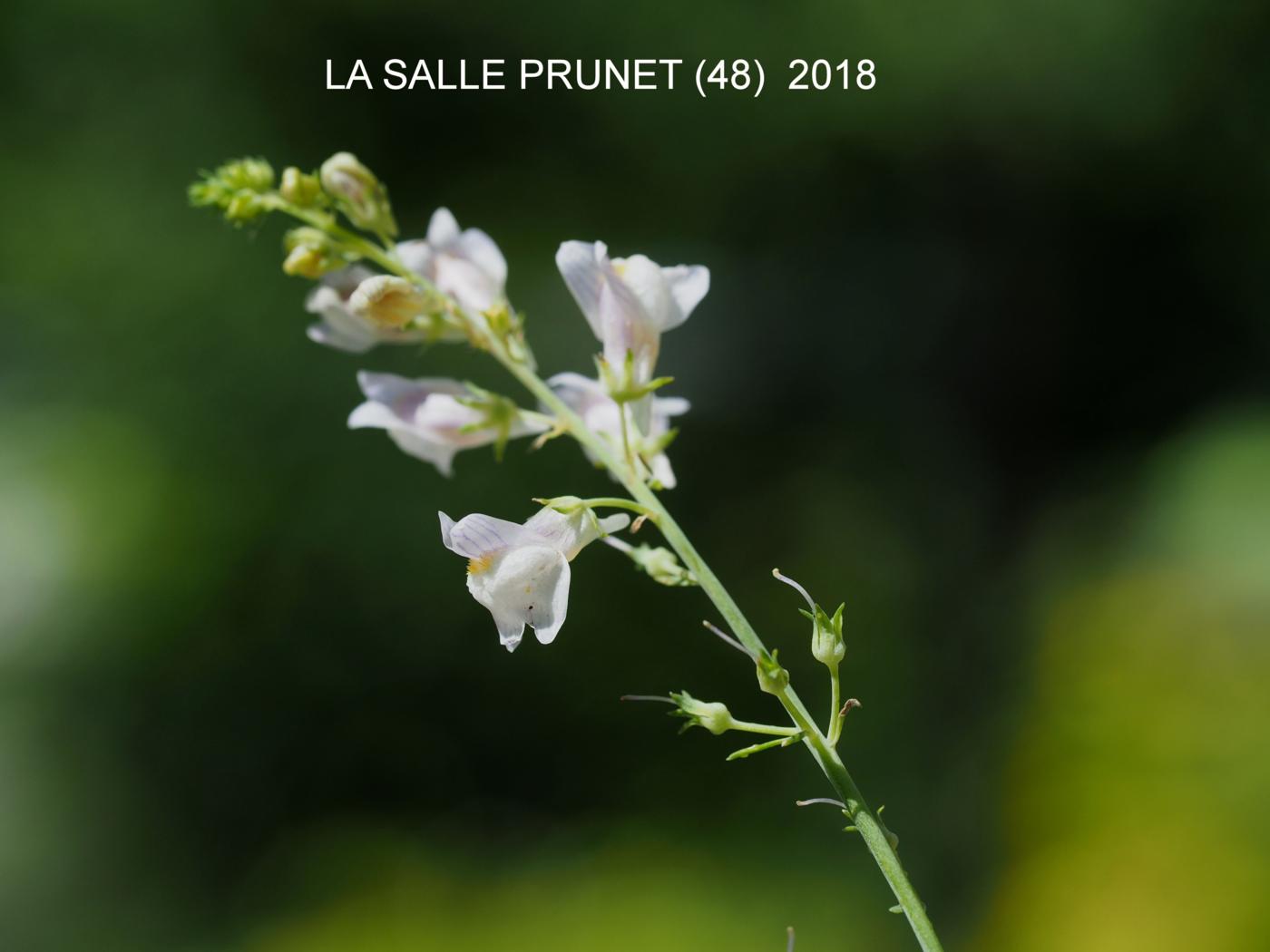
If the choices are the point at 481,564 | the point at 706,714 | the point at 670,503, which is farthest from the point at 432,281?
the point at 670,503

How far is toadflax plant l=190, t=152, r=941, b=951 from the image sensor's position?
0.71 metres

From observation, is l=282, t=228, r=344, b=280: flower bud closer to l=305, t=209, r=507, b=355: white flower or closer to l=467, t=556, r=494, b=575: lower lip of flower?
l=305, t=209, r=507, b=355: white flower

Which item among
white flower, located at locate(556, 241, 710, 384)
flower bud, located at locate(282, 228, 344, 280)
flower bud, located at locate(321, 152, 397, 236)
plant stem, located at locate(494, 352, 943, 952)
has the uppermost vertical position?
flower bud, located at locate(321, 152, 397, 236)

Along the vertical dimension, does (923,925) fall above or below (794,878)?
above

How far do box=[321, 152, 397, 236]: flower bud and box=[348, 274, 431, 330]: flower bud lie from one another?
8 cm

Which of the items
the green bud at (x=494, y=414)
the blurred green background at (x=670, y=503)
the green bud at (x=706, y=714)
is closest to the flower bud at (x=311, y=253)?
the green bud at (x=494, y=414)

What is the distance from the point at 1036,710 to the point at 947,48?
8.65 feet

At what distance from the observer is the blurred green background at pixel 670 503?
321 cm

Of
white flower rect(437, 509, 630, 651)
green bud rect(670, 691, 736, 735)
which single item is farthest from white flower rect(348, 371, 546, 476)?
green bud rect(670, 691, 736, 735)

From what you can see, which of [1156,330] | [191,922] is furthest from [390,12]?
[1156,330]

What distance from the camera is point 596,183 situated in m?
4.89

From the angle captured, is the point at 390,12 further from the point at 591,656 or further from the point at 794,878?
the point at 794,878

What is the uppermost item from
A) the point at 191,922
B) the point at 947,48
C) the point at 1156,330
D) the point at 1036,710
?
the point at 947,48

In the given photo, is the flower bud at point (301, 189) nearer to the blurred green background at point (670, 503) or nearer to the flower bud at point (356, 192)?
the flower bud at point (356, 192)
